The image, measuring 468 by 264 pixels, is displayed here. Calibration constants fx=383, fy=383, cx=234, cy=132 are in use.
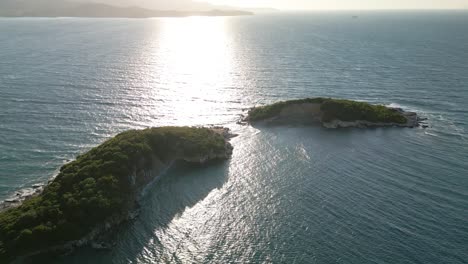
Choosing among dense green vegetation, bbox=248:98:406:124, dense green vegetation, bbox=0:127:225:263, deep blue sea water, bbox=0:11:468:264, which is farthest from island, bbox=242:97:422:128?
dense green vegetation, bbox=0:127:225:263

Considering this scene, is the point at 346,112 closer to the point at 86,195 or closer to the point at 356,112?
the point at 356,112

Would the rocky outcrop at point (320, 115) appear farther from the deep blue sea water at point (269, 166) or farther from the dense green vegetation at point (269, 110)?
the deep blue sea water at point (269, 166)

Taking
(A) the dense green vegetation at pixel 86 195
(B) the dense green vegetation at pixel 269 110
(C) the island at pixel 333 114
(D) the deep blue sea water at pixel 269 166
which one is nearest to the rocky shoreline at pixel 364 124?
(C) the island at pixel 333 114

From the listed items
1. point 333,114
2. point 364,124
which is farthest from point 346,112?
point 364,124

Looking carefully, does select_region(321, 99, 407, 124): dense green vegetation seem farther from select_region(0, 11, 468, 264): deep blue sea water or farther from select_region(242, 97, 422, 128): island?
select_region(0, 11, 468, 264): deep blue sea water

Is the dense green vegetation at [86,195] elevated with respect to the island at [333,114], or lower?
lower

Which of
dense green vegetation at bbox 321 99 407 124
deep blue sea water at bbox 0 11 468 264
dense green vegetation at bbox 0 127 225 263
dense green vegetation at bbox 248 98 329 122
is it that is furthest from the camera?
dense green vegetation at bbox 248 98 329 122

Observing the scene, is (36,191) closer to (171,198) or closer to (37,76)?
(171,198)
